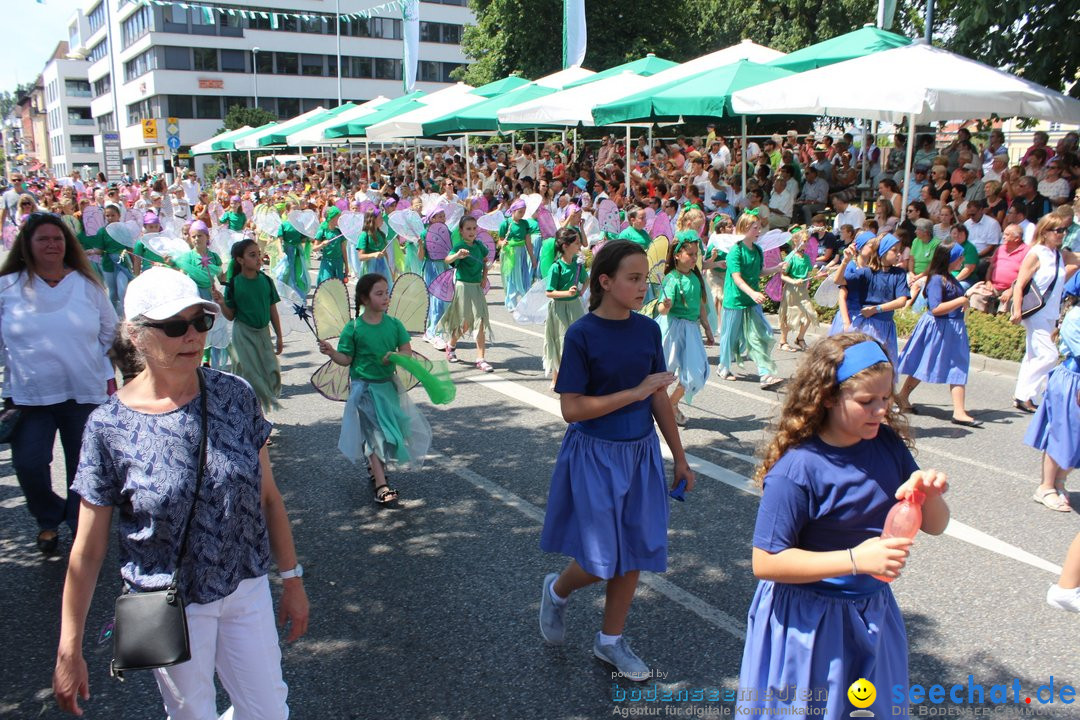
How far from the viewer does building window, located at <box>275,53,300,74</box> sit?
6656 cm

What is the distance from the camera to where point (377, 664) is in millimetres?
3732

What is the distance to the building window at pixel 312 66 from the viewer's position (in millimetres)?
67750

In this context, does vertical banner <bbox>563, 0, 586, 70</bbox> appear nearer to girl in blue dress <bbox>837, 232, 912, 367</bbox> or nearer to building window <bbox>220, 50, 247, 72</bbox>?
girl in blue dress <bbox>837, 232, 912, 367</bbox>

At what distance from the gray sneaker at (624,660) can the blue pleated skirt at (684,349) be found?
12.2 feet

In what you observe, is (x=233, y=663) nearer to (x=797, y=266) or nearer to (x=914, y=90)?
(x=797, y=266)

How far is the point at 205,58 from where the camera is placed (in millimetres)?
64750

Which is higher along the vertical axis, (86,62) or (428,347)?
(86,62)

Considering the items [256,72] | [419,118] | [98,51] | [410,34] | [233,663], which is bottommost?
[233,663]

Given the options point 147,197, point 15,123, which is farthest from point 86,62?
point 147,197

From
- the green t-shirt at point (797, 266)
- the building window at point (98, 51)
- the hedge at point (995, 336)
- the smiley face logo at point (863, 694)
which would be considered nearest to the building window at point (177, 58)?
the building window at point (98, 51)

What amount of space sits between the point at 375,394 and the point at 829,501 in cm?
376

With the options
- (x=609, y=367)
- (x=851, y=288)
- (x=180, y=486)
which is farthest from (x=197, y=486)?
(x=851, y=288)

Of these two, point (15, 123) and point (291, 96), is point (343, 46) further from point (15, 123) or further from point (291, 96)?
point (15, 123)

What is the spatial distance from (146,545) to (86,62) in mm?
108448
